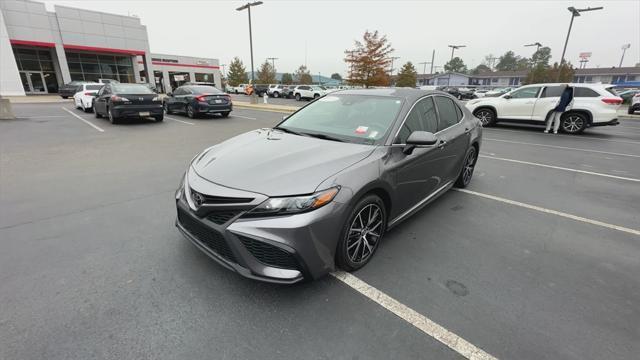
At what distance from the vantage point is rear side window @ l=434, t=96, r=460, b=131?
3.85m

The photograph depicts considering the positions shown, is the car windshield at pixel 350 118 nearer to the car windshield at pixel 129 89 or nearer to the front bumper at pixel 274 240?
the front bumper at pixel 274 240

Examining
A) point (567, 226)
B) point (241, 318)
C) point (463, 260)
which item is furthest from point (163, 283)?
point (567, 226)

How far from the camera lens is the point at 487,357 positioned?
1.89 m

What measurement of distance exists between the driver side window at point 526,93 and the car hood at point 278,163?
465 inches

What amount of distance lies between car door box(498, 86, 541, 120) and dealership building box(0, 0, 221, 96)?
126 feet

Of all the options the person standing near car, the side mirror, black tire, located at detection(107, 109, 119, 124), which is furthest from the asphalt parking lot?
the person standing near car

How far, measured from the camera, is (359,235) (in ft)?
8.64

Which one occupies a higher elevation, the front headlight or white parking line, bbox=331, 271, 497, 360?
the front headlight

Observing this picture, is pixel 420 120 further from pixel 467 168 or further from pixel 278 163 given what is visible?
pixel 467 168

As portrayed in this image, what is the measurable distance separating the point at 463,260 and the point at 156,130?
10329mm

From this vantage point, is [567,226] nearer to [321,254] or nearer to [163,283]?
[321,254]

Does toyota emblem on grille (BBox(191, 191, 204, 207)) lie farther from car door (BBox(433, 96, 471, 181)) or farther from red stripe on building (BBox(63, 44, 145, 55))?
red stripe on building (BBox(63, 44, 145, 55))

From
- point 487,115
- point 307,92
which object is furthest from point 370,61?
point 487,115

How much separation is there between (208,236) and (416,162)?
2105mm
